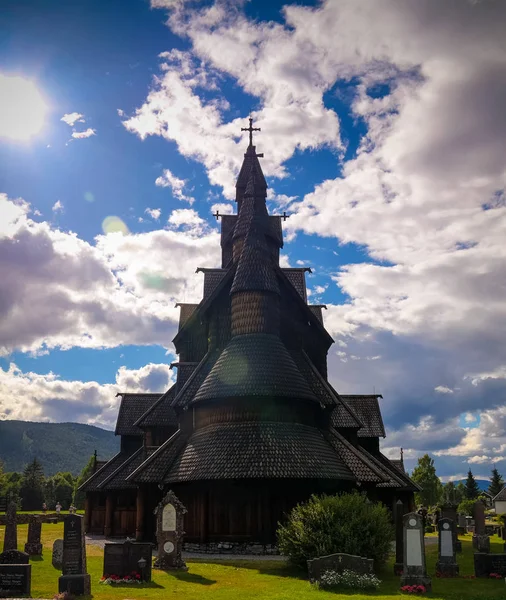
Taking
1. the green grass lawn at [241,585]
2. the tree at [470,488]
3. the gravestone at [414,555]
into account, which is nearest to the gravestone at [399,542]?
the green grass lawn at [241,585]

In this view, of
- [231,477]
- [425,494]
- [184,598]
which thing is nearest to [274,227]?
[231,477]

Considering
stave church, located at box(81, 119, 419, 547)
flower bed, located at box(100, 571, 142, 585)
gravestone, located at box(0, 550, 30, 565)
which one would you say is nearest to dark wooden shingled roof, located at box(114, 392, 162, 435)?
stave church, located at box(81, 119, 419, 547)

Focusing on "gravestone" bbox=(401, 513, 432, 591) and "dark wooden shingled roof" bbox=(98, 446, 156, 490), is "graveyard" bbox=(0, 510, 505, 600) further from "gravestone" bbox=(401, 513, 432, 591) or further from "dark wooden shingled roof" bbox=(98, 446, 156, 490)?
"dark wooden shingled roof" bbox=(98, 446, 156, 490)

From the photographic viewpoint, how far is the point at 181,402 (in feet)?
92.2

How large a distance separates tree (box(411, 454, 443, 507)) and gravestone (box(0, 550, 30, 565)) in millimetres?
56737

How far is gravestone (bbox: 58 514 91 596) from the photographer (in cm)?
1357

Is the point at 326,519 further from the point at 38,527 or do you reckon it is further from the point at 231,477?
the point at 38,527

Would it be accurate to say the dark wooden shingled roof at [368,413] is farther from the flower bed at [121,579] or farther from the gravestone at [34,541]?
the flower bed at [121,579]

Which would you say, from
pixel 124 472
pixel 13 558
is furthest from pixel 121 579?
pixel 124 472

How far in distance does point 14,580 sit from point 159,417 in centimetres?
1770

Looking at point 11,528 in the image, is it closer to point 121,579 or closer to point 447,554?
point 121,579

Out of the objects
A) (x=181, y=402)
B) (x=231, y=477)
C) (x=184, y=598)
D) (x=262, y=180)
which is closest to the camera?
(x=184, y=598)

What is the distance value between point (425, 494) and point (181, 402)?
46965 millimetres

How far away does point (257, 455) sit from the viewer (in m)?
22.9
